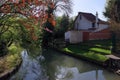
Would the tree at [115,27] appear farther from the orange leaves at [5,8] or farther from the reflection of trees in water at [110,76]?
the orange leaves at [5,8]

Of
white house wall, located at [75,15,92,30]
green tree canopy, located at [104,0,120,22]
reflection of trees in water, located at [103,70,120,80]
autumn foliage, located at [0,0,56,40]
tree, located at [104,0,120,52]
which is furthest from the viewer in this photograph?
white house wall, located at [75,15,92,30]

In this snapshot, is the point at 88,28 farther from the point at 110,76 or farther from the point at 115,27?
the point at 110,76

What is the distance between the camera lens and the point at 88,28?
43375 millimetres

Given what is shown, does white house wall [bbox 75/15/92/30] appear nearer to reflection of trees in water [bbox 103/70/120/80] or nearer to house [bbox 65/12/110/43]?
house [bbox 65/12/110/43]

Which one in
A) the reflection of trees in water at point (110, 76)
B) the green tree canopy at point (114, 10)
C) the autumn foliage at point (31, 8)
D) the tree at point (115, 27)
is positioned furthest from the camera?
the green tree canopy at point (114, 10)

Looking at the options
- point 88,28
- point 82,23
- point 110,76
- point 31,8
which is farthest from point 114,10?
point 31,8

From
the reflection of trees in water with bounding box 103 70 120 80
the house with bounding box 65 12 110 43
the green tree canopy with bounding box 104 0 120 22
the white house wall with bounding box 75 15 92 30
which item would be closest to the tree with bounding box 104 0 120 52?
the green tree canopy with bounding box 104 0 120 22

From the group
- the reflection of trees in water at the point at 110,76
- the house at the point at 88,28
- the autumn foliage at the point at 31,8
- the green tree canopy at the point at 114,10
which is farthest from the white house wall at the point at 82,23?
the autumn foliage at the point at 31,8

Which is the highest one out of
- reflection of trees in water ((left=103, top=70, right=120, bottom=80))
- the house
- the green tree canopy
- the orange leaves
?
the green tree canopy

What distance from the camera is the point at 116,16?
91.2 feet

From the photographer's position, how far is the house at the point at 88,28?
3519cm

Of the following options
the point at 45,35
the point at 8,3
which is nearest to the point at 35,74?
the point at 8,3

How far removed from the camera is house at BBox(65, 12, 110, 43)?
35.2 meters

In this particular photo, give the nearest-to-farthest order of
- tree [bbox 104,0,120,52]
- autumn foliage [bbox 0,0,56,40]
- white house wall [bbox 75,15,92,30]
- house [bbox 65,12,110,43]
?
autumn foliage [bbox 0,0,56,40] < tree [bbox 104,0,120,52] < house [bbox 65,12,110,43] < white house wall [bbox 75,15,92,30]
